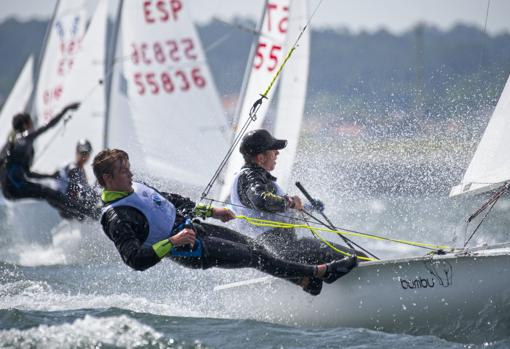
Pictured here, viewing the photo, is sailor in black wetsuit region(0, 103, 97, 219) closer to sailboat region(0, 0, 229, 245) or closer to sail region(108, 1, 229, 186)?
sailboat region(0, 0, 229, 245)

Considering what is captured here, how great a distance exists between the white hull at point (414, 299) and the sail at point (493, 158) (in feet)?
1.82

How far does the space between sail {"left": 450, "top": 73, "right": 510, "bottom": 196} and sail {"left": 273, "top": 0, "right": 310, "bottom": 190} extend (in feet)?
13.1

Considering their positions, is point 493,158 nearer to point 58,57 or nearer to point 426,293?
point 426,293

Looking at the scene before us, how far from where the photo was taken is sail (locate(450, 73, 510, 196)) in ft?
15.9

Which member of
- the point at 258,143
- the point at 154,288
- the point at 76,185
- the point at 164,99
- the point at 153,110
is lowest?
the point at 154,288

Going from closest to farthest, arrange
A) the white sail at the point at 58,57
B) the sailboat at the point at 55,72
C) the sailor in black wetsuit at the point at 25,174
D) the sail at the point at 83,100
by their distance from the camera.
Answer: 1. the sailor in black wetsuit at the point at 25,174
2. the sail at the point at 83,100
3. the sailboat at the point at 55,72
4. the white sail at the point at 58,57

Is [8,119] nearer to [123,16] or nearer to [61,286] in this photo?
[123,16]

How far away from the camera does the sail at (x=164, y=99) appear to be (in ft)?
32.6

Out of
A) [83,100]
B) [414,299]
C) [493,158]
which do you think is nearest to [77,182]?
[83,100]

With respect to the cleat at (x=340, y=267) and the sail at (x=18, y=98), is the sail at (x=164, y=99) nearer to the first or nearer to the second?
the sail at (x=18, y=98)

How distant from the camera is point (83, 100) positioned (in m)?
10.8

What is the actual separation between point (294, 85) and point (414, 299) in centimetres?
480

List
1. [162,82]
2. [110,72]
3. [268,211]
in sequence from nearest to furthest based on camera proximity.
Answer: [268,211], [162,82], [110,72]

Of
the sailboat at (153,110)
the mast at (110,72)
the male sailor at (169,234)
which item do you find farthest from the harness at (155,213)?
the mast at (110,72)
